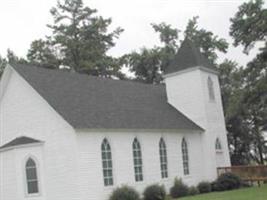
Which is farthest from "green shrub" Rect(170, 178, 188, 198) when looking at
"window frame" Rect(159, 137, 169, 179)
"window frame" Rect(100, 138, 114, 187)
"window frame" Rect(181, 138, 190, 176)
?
"window frame" Rect(100, 138, 114, 187)

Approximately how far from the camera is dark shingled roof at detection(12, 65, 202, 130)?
28406mm

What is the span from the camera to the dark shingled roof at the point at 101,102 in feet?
93.2

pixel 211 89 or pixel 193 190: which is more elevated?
pixel 211 89

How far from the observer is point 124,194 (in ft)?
92.2

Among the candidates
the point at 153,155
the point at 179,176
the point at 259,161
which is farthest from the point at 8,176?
the point at 259,161

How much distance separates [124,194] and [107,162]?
187 cm

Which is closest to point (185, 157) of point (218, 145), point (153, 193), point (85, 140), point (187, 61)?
point (218, 145)

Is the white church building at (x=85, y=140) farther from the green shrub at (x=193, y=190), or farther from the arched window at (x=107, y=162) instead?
the green shrub at (x=193, y=190)

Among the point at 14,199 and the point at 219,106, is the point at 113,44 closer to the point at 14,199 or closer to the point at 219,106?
the point at 219,106

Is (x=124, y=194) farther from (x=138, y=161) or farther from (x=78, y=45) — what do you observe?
(x=78, y=45)

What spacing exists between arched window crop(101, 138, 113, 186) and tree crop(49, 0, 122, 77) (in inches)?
1013

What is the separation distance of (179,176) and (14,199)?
1001 centimetres

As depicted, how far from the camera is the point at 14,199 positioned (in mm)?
28703

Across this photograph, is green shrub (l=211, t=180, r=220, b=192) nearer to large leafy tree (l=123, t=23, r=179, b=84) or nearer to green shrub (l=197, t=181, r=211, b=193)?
green shrub (l=197, t=181, r=211, b=193)
